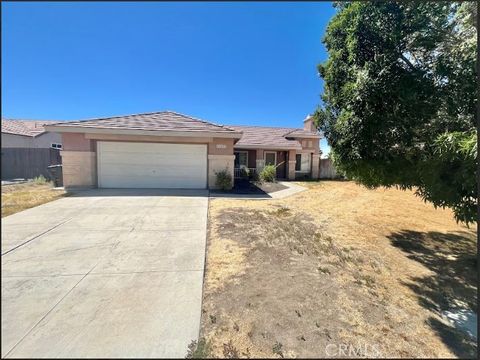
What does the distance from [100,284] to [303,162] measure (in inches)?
702

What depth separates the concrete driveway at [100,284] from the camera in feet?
7.10

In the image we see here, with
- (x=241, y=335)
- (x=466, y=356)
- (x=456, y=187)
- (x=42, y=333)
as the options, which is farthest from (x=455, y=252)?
(x=42, y=333)

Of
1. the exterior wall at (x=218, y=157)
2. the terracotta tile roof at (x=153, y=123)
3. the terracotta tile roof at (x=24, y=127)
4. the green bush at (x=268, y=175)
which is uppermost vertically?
the terracotta tile roof at (x=24, y=127)

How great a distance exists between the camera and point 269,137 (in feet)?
64.1

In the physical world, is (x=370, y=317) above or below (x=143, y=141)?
below

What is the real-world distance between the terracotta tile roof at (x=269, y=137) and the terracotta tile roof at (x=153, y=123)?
20.4 ft

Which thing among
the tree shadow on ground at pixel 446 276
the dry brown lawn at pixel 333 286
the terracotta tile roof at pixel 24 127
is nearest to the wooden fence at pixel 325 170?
the dry brown lawn at pixel 333 286

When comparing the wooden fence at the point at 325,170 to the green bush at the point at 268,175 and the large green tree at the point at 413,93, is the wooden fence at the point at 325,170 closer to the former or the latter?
the green bush at the point at 268,175

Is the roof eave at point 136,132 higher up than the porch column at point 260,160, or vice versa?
the roof eave at point 136,132

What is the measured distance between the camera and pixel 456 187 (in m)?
3.35

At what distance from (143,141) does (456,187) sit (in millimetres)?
10841

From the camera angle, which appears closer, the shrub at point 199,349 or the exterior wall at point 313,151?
the shrub at point 199,349

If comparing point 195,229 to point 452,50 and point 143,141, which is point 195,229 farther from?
point 143,141

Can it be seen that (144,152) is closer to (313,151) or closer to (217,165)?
(217,165)
